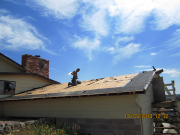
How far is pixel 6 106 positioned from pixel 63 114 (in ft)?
19.7

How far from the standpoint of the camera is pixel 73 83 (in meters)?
11.6

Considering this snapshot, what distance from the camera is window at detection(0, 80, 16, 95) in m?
11.6

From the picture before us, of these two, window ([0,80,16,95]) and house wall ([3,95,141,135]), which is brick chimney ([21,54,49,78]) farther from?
house wall ([3,95,141,135])

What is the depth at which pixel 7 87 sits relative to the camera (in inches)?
465

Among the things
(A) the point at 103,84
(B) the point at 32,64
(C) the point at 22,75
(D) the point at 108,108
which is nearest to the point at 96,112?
(D) the point at 108,108

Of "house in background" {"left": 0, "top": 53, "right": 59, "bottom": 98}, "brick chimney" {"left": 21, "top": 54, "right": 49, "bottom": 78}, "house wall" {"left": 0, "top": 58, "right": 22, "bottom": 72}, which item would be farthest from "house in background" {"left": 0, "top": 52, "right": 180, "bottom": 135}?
"brick chimney" {"left": 21, "top": 54, "right": 49, "bottom": 78}

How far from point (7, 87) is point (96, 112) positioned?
8.24 meters

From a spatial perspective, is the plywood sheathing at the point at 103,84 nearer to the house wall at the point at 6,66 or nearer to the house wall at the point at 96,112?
the house wall at the point at 96,112

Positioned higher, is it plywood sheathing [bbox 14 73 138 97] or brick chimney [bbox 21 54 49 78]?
brick chimney [bbox 21 54 49 78]

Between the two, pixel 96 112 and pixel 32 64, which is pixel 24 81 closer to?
pixel 32 64

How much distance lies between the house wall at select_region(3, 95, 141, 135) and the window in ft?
11.7

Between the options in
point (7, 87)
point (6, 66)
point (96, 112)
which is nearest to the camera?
point (96, 112)

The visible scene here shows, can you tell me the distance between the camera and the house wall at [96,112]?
6.73 m

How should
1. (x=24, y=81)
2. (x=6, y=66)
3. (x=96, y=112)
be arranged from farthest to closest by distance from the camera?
1. (x=6, y=66)
2. (x=24, y=81)
3. (x=96, y=112)
